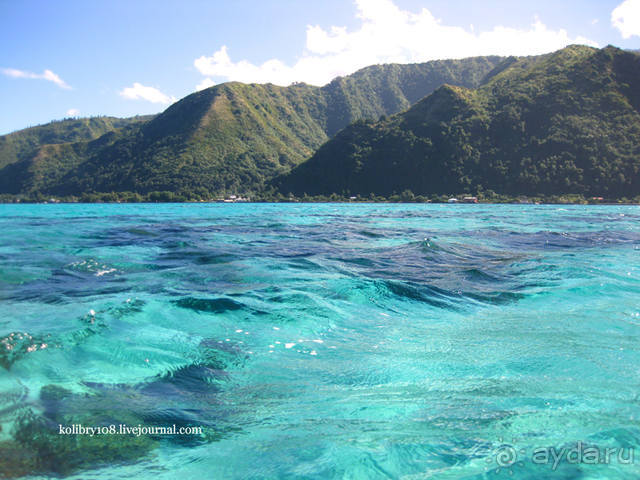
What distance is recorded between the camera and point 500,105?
102562 millimetres

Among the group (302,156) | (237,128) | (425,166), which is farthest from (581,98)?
(237,128)

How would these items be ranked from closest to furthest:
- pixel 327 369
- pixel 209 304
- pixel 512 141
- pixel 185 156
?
pixel 327 369 < pixel 209 304 < pixel 512 141 < pixel 185 156

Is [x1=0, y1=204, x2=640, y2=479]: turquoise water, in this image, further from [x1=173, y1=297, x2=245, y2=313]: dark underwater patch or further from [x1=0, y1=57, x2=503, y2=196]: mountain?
[x1=0, y1=57, x2=503, y2=196]: mountain

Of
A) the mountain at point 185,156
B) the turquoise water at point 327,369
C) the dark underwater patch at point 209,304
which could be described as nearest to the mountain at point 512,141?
the mountain at point 185,156

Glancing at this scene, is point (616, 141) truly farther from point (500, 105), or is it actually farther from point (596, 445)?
point (596, 445)

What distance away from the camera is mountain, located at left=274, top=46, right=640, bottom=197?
79.0 metres

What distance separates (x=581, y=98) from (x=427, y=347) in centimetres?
10861

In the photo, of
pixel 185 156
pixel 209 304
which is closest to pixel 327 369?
pixel 209 304

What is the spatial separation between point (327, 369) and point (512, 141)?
101m

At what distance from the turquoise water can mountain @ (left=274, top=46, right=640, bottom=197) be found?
8268 centimetres

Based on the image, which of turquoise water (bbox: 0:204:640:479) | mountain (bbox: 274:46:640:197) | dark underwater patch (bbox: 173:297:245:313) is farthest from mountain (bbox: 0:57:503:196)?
dark underwater patch (bbox: 173:297:245:313)

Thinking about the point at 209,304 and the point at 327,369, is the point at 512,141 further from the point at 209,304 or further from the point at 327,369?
the point at 327,369

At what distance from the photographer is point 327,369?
4145mm

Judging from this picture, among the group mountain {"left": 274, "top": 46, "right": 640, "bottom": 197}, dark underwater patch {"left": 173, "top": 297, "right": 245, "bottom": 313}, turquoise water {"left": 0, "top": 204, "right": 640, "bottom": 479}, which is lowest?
turquoise water {"left": 0, "top": 204, "right": 640, "bottom": 479}
